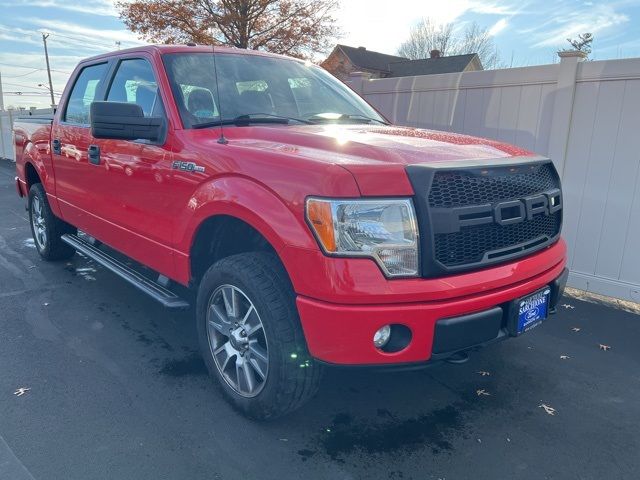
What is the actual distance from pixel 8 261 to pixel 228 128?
3984mm

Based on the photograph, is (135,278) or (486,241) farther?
(135,278)

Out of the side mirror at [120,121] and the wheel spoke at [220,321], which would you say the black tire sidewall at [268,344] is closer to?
the wheel spoke at [220,321]

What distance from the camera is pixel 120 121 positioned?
3.06 meters

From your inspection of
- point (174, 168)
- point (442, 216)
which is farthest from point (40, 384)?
point (442, 216)

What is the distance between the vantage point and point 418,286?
88.6 inches

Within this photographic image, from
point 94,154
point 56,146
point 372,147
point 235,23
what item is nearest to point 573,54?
point 372,147

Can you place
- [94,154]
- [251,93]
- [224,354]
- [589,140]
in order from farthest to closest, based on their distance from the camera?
[589,140], [94,154], [251,93], [224,354]

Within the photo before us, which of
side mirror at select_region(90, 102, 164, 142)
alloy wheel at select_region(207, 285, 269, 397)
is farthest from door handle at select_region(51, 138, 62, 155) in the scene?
alloy wheel at select_region(207, 285, 269, 397)

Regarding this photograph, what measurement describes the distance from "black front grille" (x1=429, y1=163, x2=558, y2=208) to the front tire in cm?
86

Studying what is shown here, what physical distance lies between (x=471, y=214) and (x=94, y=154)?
3013mm

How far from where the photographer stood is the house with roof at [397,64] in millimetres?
35875

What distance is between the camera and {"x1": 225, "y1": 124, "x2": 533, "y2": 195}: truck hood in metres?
2.27

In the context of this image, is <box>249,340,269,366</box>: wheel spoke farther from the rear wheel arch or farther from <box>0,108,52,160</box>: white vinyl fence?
<box>0,108,52,160</box>: white vinyl fence

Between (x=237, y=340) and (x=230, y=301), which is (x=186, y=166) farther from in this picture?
(x=237, y=340)
